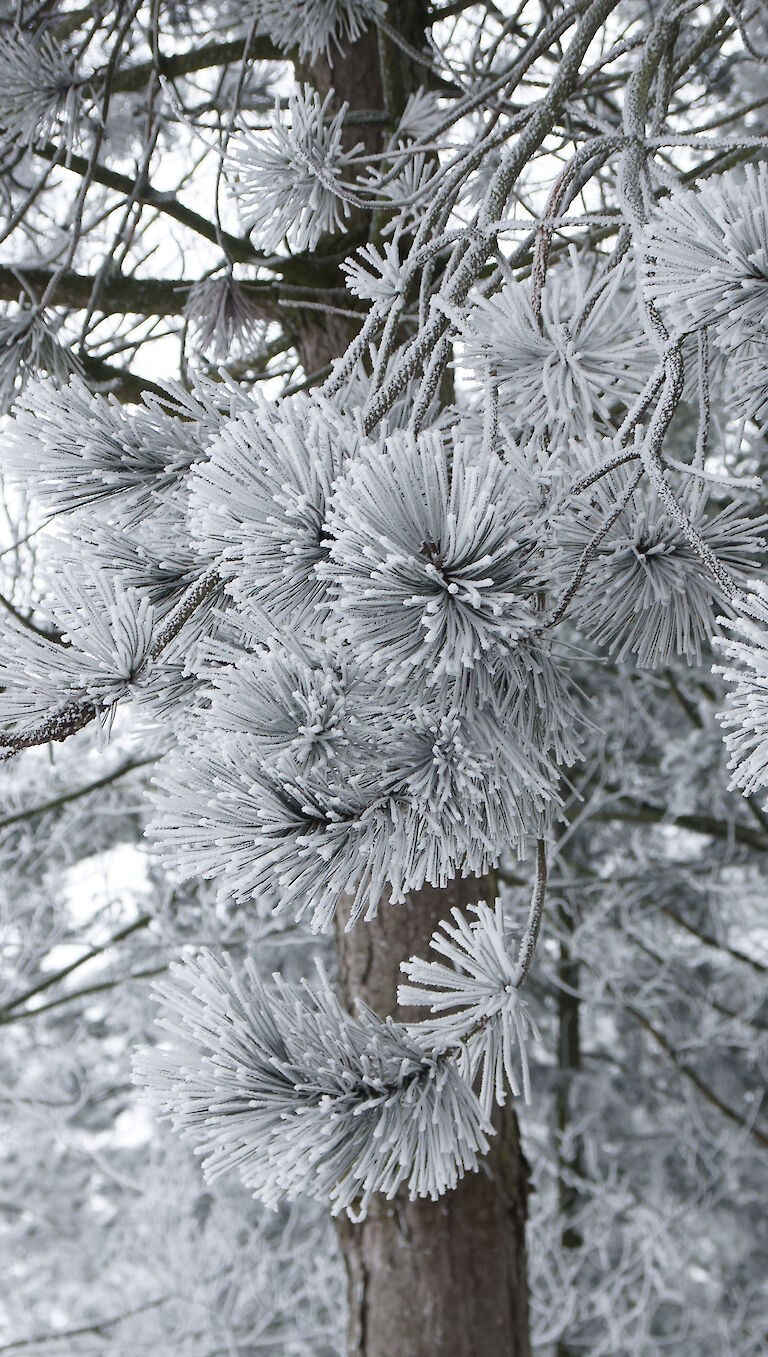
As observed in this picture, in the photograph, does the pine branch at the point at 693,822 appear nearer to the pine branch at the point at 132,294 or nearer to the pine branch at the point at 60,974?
the pine branch at the point at 60,974

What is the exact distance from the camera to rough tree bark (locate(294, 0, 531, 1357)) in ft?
7.01

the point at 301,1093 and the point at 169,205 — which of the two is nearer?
the point at 301,1093

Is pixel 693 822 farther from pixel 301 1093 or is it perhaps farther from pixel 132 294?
pixel 301 1093

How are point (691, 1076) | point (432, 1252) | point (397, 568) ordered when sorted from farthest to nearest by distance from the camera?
point (691, 1076), point (432, 1252), point (397, 568)

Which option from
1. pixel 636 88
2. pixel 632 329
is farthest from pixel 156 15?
pixel 632 329

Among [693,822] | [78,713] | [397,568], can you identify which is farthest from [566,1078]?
[397,568]

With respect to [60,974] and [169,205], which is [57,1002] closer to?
[60,974]

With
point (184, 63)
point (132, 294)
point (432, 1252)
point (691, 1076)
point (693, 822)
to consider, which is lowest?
point (432, 1252)

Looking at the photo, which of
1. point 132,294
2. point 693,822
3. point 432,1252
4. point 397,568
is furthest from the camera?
point 693,822

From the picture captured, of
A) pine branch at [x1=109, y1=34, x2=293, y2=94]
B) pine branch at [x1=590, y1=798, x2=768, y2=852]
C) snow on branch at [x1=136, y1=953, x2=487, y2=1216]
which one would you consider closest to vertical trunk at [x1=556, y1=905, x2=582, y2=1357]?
pine branch at [x1=590, y1=798, x2=768, y2=852]

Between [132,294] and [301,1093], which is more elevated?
[132,294]

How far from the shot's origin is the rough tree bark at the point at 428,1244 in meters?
2.14

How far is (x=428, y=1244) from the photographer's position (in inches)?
85.7

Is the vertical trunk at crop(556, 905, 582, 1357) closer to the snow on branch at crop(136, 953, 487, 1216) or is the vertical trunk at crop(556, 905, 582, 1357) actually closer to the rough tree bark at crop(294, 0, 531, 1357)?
the rough tree bark at crop(294, 0, 531, 1357)
